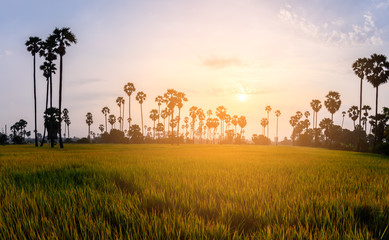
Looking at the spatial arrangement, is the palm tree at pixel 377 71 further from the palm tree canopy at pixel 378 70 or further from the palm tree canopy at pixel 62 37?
the palm tree canopy at pixel 62 37

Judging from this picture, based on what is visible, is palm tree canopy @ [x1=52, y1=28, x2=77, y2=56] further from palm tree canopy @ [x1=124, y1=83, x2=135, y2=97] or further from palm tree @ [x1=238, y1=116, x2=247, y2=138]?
palm tree @ [x1=238, y1=116, x2=247, y2=138]

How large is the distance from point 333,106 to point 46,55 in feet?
295

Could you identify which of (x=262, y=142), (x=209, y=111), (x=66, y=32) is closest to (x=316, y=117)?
(x=262, y=142)

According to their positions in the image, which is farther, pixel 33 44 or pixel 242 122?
pixel 242 122

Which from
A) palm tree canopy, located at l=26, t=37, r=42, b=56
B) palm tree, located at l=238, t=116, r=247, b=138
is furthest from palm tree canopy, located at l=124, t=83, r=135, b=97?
palm tree, located at l=238, t=116, r=247, b=138

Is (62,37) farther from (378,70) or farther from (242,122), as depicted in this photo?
(242,122)

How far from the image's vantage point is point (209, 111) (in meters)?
176

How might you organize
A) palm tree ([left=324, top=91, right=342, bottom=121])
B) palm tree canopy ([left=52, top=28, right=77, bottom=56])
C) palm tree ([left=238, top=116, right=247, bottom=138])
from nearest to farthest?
palm tree canopy ([left=52, top=28, right=77, bottom=56])
palm tree ([left=324, top=91, right=342, bottom=121])
palm tree ([left=238, top=116, right=247, bottom=138])

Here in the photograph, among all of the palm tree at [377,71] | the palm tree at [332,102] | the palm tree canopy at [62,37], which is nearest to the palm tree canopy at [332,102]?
the palm tree at [332,102]

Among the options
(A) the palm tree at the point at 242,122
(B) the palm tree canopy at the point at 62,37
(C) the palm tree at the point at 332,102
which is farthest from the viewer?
(A) the palm tree at the point at 242,122

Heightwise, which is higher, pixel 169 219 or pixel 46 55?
pixel 46 55

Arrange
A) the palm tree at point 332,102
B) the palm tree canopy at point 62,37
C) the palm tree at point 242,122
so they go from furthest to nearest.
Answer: the palm tree at point 242,122 < the palm tree at point 332,102 < the palm tree canopy at point 62,37

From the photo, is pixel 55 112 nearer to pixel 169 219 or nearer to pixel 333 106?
pixel 169 219

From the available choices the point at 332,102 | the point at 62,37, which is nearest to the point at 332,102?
the point at 332,102
